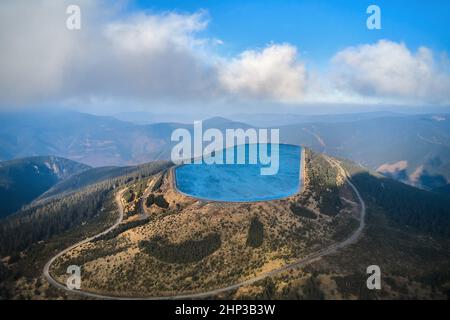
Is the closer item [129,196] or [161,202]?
[161,202]

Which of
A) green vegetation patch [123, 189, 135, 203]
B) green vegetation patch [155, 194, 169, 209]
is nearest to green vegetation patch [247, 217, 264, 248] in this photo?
green vegetation patch [155, 194, 169, 209]

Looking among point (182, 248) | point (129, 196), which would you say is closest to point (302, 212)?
point (182, 248)

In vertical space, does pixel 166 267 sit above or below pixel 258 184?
below

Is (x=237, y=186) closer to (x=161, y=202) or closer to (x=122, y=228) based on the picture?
(x=161, y=202)

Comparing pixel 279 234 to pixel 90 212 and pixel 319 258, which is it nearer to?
pixel 319 258

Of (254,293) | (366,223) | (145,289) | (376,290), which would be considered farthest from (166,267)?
(366,223)
